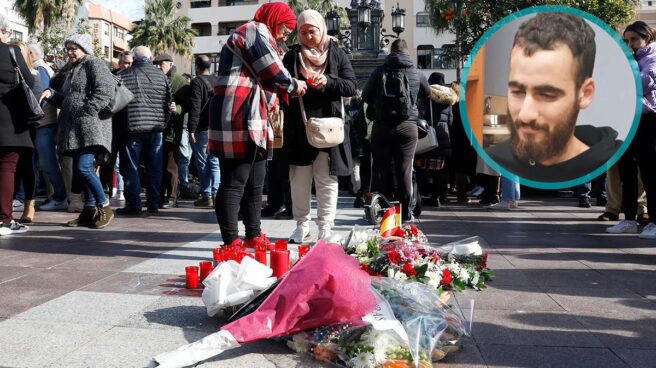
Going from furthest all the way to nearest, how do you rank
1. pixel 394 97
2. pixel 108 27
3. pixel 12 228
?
pixel 108 27, pixel 394 97, pixel 12 228

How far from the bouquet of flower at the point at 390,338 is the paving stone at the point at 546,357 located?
17cm

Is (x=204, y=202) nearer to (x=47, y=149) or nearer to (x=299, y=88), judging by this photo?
(x=47, y=149)

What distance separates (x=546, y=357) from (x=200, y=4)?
56.9 m

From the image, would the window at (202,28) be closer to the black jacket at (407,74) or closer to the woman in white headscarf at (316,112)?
the black jacket at (407,74)

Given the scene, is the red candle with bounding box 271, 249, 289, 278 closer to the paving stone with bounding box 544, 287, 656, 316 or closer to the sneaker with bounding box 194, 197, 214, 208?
the paving stone with bounding box 544, 287, 656, 316

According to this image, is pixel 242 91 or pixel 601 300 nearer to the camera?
pixel 601 300

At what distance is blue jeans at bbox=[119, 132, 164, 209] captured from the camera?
754 centimetres

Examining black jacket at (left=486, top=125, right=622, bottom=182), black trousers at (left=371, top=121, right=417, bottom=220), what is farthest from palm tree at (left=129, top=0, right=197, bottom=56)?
black jacket at (left=486, top=125, right=622, bottom=182)

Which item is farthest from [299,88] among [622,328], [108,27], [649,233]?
[108,27]

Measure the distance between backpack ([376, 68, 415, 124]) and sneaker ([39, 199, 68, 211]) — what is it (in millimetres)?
4196

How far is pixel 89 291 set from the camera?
3.79 m

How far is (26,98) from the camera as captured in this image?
6.15 metres

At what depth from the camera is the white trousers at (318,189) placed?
5301 millimetres

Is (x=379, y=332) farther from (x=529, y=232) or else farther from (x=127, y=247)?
(x=529, y=232)
